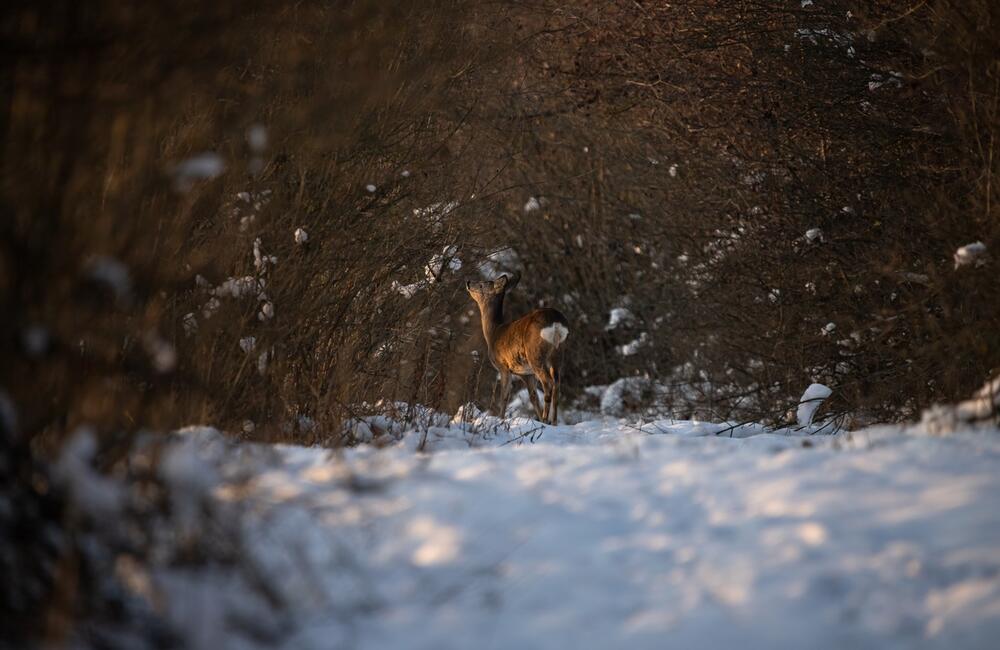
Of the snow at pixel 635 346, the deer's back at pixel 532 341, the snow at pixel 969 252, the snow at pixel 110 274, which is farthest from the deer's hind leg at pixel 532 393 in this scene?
the snow at pixel 110 274

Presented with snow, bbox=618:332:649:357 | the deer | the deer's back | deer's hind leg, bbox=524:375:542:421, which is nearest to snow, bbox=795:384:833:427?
the deer

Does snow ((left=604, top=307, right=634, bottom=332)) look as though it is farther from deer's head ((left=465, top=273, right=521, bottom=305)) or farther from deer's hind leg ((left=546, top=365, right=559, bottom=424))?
deer's hind leg ((left=546, top=365, right=559, bottom=424))

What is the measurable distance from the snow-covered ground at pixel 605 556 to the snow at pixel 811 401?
4080mm

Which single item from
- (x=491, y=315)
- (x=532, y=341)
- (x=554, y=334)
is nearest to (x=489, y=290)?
(x=491, y=315)

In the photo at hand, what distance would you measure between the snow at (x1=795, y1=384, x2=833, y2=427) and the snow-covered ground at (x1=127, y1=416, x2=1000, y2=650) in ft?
13.4

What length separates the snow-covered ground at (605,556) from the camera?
3.23 metres

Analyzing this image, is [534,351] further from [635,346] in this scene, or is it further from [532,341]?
[635,346]

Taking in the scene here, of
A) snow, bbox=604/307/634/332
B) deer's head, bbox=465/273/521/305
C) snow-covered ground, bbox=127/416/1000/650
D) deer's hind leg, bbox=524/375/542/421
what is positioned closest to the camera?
snow-covered ground, bbox=127/416/1000/650

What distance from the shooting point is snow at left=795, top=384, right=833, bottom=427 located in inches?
342

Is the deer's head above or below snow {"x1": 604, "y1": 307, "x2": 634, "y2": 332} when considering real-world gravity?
above

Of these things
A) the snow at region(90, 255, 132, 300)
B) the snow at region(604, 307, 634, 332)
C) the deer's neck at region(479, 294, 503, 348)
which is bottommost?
the snow at region(604, 307, 634, 332)

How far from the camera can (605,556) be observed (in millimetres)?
Result: 3682

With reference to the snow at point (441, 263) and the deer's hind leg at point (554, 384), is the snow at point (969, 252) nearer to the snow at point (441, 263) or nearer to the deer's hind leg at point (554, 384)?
the snow at point (441, 263)

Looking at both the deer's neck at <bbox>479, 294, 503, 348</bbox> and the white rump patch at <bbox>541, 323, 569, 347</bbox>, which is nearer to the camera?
the white rump patch at <bbox>541, 323, 569, 347</bbox>
